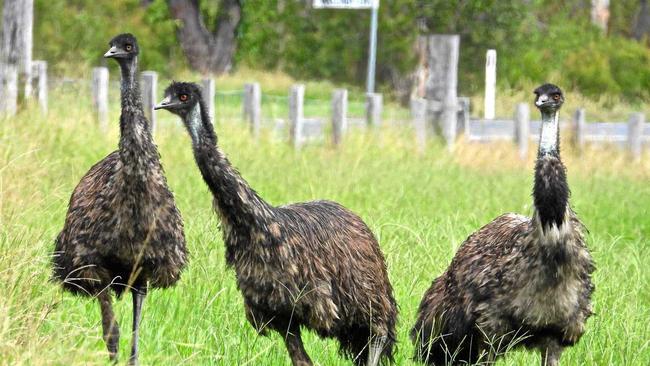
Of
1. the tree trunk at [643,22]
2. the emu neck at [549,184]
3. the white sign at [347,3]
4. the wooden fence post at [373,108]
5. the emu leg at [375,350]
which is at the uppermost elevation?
the tree trunk at [643,22]

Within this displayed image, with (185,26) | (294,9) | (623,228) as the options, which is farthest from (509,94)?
(623,228)

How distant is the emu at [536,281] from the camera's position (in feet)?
19.7

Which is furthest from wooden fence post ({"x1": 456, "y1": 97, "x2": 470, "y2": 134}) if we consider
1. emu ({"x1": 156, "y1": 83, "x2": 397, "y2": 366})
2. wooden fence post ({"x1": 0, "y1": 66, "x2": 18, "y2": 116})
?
emu ({"x1": 156, "y1": 83, "x2": 397, "y2": 366})

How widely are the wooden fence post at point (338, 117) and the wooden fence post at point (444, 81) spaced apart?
43.0 inches

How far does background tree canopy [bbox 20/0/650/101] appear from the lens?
30.3 m

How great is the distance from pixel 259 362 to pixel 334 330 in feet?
1.96

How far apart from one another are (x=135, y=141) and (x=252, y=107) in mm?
11637

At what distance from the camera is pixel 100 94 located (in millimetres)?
17172

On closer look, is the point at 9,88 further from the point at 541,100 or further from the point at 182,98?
the point at 541,100

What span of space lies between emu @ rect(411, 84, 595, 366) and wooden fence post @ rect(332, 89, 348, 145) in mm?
10207

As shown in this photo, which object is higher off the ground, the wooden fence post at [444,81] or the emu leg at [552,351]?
the wooden fence post at [444,81]

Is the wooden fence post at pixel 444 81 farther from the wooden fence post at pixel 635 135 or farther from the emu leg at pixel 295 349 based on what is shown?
the emu leg at pixel 295 349

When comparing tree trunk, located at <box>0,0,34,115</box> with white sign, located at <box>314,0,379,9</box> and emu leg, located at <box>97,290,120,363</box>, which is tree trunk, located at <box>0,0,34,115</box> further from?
emu leg, located at <box>97,290,120,363</box>

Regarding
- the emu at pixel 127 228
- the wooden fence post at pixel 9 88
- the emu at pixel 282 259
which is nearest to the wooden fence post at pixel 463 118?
the wooden fence post at pixel 9 88
